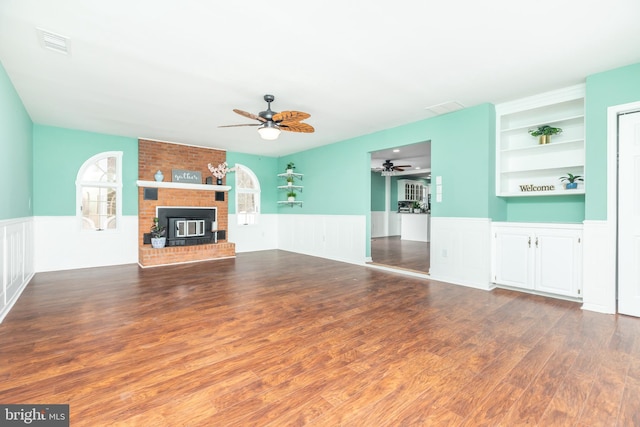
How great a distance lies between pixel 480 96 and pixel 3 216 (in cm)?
561

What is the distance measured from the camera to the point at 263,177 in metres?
7.88

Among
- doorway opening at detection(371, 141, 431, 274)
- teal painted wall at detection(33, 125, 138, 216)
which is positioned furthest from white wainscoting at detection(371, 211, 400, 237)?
teal painted wall at detection(33, 125, 138, 216)

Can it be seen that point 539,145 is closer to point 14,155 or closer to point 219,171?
point 219,171

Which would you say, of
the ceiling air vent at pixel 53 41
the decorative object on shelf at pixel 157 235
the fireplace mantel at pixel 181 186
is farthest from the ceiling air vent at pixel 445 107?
the decorative object on shelf at pixel 157 235

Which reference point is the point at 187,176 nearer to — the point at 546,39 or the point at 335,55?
the point at 335,55

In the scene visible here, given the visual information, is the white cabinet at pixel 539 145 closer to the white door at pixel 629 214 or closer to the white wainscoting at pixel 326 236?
the white door at pixel 629 214

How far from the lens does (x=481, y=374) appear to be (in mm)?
1938

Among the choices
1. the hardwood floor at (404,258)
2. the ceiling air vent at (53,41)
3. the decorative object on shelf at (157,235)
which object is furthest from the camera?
the decorative object on shelf at (157,235)

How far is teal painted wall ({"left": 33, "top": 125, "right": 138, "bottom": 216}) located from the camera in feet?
16.8

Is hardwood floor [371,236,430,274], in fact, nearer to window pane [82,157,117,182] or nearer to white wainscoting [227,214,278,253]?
white wainscoting [227,214,278,253]

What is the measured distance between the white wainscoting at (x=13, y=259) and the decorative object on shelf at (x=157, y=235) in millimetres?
1772

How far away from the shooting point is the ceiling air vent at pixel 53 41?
2.45 m

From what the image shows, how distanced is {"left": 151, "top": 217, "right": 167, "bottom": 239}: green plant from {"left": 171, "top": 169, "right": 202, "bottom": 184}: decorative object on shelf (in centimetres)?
96

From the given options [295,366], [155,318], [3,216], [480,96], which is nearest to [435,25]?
[480,96]
